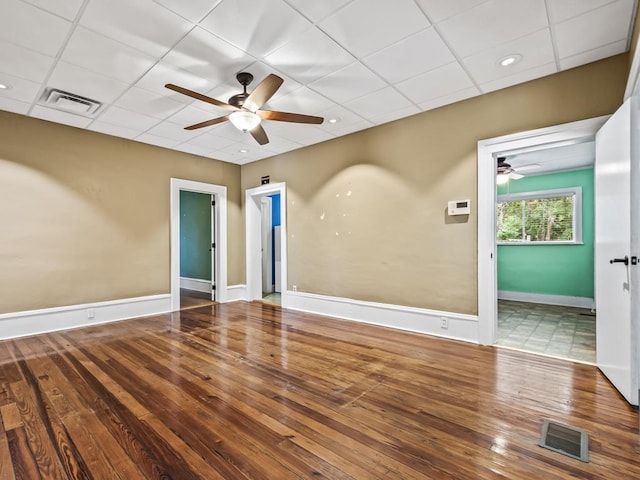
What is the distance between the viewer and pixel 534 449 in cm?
179

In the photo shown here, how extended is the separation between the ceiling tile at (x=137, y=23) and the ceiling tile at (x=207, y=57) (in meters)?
0.09

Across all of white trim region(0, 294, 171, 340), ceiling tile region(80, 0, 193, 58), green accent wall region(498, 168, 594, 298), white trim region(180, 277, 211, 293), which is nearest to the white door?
ceiling tile region(80, 0, 193, 58)

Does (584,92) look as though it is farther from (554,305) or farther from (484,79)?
(554,305)

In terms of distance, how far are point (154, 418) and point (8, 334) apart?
3.35m

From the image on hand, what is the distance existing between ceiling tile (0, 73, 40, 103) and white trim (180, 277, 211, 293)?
15.2ft

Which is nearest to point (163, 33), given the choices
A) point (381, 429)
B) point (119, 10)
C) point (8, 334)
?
point (119, 10)

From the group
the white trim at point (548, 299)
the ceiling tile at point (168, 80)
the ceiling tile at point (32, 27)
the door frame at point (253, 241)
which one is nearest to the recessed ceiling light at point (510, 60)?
the ceiling tile at point (168, 80)

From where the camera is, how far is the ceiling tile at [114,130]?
4.37m

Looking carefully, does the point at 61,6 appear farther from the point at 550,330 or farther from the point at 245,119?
the point at 550,330

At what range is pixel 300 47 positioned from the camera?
8.70ft

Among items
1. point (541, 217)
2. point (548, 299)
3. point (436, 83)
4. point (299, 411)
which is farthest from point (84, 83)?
point (548, 299)

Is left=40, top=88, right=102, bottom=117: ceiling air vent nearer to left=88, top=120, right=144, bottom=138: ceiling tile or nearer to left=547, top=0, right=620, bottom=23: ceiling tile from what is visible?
left=88, top=120, right=144, bottom=138: ceiling tile

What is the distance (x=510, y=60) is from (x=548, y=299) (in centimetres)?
504

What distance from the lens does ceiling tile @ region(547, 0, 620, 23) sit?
218cm
